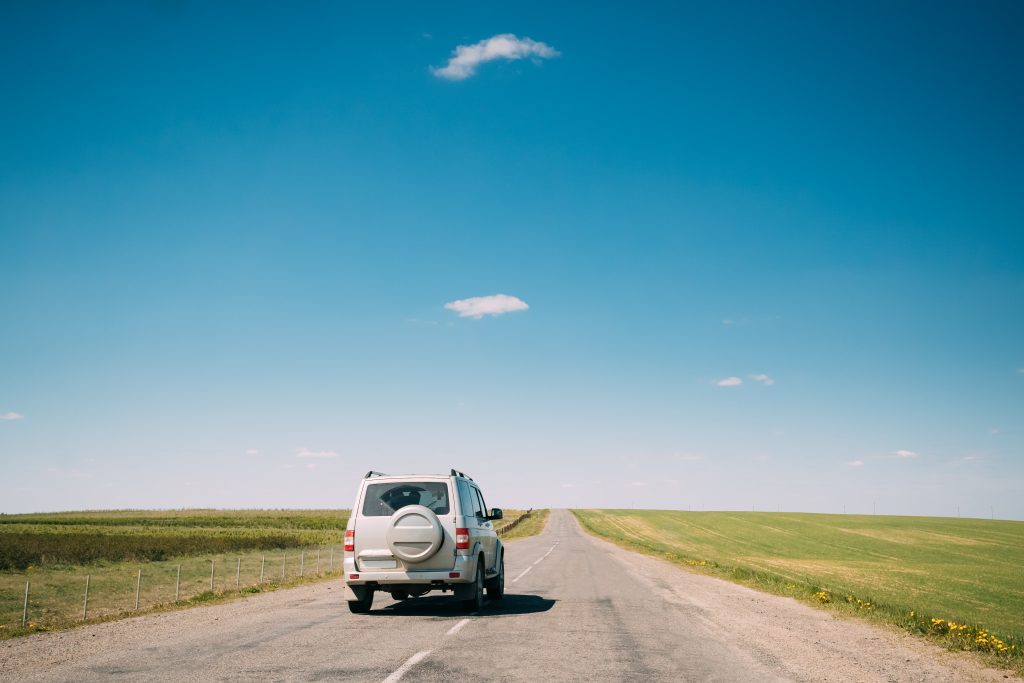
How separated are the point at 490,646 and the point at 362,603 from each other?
4.30 metres

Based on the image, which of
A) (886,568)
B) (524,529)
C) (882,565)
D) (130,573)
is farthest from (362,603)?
(524,529)

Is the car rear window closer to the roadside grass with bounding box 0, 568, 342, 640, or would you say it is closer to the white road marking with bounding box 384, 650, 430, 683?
the white road marking with bounding box 384, 650, 430, 683

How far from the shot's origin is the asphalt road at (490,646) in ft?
25.0

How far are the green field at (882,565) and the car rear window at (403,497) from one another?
8.33 metres

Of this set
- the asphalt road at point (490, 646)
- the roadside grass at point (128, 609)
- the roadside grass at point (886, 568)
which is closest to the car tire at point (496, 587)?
the asphalt road at point (490, 646)

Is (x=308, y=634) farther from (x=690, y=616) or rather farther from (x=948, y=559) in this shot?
(x=948, y=559)

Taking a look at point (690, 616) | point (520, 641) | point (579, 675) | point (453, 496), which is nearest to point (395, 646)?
point (520, 641)

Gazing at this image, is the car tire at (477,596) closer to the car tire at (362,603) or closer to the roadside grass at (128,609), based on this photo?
the car tire at (362,603)

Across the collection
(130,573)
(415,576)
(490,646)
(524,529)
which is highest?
(415,576)

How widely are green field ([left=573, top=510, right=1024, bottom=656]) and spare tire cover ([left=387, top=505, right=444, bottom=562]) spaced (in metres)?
8.16

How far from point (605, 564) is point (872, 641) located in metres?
18.9

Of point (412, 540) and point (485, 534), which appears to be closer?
point (412, 540)

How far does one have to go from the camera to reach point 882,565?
47562 millimetres

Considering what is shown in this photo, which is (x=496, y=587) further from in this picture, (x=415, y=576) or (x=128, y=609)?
(x=128, y=609)
